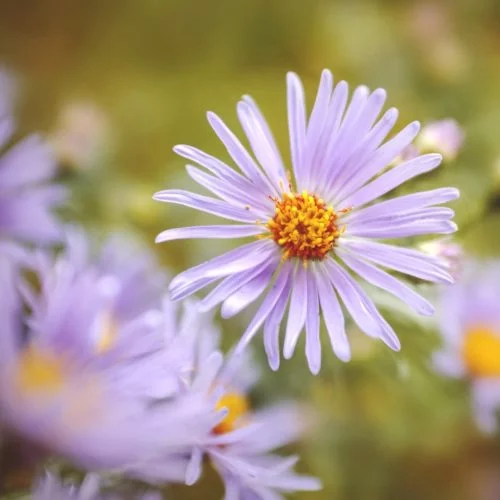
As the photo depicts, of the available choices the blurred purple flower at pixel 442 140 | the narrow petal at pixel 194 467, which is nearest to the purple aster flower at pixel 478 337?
the blurred purple flower at pixel 442 140

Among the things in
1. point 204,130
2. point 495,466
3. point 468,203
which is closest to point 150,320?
point 468,203

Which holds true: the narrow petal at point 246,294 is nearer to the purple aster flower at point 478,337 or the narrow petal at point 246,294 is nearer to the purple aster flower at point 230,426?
the purple aster flower at point 230,426

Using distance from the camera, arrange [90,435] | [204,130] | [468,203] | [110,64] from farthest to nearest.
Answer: [110,64] → [204,130] → [468,203] → [90,435]

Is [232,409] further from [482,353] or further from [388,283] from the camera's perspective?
[482,353]

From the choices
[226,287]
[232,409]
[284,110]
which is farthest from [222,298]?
[284,110]

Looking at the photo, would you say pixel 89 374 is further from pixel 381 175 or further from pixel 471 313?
pixel 471 313

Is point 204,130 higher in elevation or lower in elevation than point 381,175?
higher

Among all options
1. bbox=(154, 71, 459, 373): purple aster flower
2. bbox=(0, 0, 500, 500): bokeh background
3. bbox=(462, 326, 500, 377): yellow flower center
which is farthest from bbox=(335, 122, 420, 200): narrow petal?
bbox=(462, 326, 500, 377): yellow flower center
